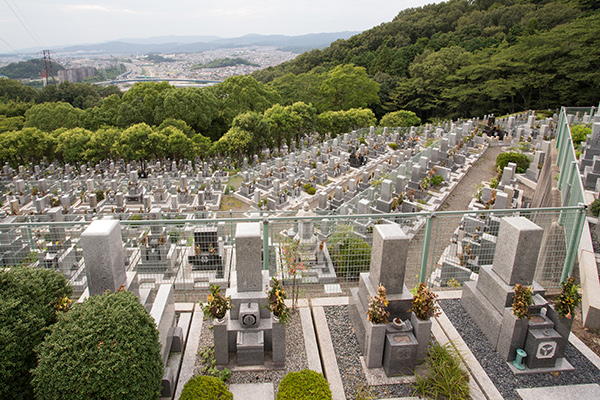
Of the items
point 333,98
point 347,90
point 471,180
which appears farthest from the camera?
point 333,98

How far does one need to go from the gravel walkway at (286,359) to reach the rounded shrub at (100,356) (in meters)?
1.20

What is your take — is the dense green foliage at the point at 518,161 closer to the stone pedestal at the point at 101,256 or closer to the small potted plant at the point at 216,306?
the small potted plant at the point at 216,306

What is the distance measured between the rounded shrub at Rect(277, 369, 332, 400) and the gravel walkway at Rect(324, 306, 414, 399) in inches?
18.9

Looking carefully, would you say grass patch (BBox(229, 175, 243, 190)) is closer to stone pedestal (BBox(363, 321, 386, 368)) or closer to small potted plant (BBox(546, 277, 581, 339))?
stone pedestal (BBox(363, 321, 386, 368))

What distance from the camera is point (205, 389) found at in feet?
14.2

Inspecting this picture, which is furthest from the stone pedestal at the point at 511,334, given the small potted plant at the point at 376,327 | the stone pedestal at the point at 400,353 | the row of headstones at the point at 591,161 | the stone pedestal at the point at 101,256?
the row of headstones at the point at 591,161

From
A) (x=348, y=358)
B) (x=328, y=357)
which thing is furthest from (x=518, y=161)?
(x=328, y=357)

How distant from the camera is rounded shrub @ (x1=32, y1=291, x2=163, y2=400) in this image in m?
3.49

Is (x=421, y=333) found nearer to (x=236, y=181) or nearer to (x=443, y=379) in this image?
(x=443, y=379)

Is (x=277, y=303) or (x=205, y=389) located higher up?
(x=277, y=303)

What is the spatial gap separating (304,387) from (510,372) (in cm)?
296

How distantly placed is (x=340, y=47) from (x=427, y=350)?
3031 inches

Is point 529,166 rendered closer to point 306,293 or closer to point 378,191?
point 378,191

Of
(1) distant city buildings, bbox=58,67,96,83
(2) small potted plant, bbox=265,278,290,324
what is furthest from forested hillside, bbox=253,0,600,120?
(1) distant city buildings, bbox=58,67,96,83
